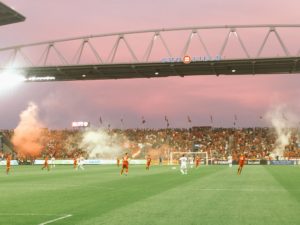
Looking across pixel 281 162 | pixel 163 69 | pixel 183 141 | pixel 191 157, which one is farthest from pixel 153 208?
pixel 183 141

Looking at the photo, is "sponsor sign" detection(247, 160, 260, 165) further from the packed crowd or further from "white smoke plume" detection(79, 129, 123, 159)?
"white smoke plume" detection(79, 129, 123, 159)

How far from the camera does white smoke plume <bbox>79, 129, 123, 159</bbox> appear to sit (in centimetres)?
9088

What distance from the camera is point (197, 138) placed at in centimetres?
9269

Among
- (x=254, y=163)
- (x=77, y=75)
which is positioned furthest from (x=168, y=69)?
(x=254, y=163)

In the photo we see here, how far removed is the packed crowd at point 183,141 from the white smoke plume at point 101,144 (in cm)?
55

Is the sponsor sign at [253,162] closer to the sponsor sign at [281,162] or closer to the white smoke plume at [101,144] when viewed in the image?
the sponsor sign at [281,162]

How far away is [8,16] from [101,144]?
72.9 meters

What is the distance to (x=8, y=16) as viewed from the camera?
23.4 meters

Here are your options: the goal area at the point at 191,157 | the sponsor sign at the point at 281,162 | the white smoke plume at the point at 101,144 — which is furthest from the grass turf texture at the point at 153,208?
the white smoke plume at the point at 101,144

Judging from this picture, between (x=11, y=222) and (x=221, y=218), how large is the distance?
15.9ft

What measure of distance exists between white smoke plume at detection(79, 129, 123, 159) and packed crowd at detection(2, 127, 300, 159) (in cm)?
55

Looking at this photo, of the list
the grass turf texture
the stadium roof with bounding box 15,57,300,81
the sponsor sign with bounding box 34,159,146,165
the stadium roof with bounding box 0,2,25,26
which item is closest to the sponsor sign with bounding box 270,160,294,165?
the sponsor sign with bounding box 34,159,146,165

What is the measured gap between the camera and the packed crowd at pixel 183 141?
8544 centimetres

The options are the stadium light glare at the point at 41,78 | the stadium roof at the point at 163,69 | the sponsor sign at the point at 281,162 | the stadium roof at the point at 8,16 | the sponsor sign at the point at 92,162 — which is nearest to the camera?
the stadium roof at the point at 8,16
